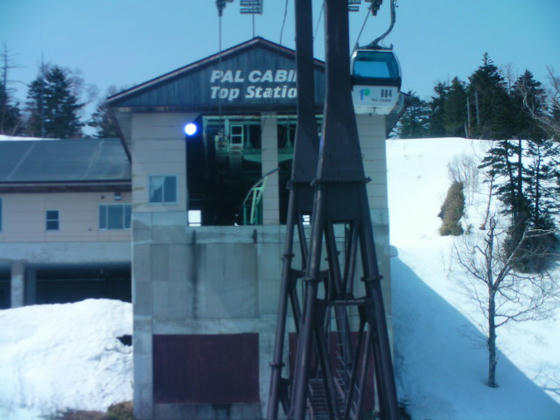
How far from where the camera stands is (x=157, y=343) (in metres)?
15.2

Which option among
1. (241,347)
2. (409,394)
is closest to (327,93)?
(241,347)

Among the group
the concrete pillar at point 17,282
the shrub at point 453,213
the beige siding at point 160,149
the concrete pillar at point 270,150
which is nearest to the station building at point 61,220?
the concrete pillar at point 17,282

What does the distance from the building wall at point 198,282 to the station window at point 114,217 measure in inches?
367

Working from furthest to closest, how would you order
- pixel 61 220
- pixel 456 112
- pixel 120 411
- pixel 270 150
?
1. pixel 456 112
2. pixel 61 220
3. pixel 270 150
4. pixel 120 411

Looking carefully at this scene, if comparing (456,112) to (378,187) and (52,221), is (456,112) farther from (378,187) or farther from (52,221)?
(378,187)

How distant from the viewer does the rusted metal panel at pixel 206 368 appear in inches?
593

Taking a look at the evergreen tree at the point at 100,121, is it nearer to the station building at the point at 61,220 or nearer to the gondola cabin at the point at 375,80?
the station building at the point at 61,220

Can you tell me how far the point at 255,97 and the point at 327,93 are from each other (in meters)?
8.00

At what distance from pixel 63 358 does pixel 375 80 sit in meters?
13.7

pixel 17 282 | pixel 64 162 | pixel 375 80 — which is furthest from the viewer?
pixel 64 162

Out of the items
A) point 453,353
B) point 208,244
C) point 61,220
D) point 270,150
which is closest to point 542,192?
point 453,353

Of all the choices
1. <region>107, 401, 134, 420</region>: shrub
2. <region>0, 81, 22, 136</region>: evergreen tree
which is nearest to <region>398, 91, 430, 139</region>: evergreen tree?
<region>0, 81, 22, 136</region>: evergreen tree

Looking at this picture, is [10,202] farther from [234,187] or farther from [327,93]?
[327,93]

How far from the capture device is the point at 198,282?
1535 centimetres
